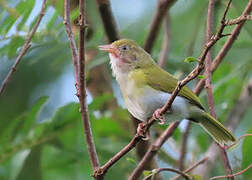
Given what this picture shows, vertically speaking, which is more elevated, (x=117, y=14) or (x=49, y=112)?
(x=117, y=14)

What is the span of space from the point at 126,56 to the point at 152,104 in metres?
0.56

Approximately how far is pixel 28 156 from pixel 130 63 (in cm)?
91

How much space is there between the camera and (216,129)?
2844 mm

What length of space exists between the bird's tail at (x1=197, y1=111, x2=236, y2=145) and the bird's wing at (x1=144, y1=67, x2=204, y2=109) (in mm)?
96

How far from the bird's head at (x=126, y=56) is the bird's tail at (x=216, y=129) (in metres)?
0.53

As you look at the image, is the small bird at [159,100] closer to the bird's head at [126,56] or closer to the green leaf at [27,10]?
the bird's head at [126,56]

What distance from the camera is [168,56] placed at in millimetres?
3814

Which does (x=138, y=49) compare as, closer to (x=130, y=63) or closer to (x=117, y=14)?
(x=130, y=63)

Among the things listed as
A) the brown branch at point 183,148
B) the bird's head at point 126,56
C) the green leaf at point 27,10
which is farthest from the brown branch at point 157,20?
the green leaf at point 27,10

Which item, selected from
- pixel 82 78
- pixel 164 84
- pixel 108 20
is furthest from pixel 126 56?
pixel 82 78

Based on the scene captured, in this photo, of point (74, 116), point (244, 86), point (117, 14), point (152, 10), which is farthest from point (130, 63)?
point (117, 14)

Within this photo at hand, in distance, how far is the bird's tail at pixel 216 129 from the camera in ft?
9.05

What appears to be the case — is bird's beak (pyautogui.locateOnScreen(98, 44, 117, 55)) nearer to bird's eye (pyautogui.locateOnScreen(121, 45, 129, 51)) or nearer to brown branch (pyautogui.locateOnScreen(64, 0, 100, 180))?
bird's eye (pyautogui.locateOnScreen(121, 45, 129, 51))

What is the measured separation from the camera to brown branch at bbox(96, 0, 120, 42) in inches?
130
